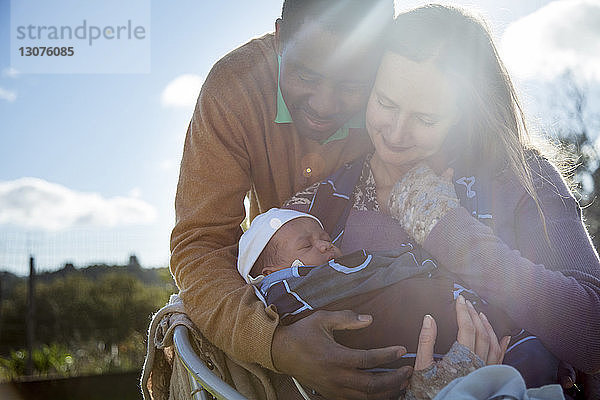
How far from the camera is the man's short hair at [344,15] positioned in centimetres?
176

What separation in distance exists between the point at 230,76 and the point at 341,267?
802mm

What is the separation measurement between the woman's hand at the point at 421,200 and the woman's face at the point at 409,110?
72 millimetres

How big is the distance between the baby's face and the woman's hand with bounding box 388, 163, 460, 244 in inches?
8.1

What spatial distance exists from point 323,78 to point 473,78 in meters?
0.42

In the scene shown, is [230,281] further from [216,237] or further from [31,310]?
[31,310]

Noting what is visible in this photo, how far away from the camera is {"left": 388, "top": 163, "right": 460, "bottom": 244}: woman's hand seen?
1.54 metres

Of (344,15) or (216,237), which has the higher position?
(344,15)

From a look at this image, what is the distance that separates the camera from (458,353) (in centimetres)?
128

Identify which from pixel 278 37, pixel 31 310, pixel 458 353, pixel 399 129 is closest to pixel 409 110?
pixel 399 129

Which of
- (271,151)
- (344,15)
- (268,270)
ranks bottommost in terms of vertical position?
(268,270)

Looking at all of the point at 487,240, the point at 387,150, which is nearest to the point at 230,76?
the point at 387,150

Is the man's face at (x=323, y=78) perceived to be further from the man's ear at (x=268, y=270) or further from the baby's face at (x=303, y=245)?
the man's ear at (x=268, y=270)

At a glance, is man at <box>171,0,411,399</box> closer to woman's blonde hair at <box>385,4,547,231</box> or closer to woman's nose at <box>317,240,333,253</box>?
woman's blonde hair at <box>385,4,547,231</box>

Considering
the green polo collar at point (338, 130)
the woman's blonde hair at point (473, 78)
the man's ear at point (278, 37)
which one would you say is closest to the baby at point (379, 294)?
the woman's blonde hair at point (473, 78)
